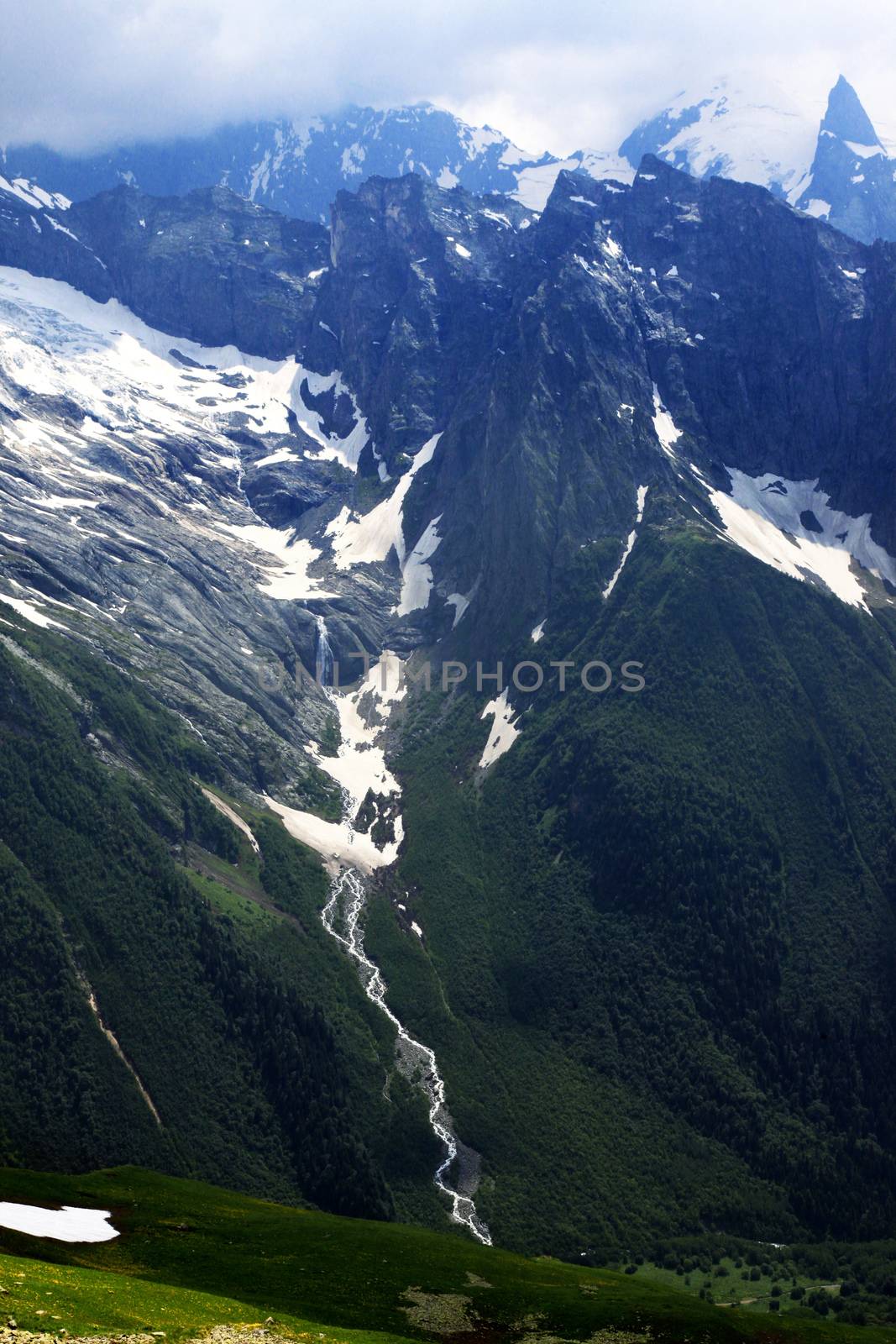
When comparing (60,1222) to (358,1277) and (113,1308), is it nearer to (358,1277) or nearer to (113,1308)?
(358,1277)

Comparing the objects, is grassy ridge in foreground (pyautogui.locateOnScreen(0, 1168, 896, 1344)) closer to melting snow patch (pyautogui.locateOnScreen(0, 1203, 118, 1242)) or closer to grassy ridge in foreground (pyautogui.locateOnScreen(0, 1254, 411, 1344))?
grassy ridge in foreground (pyautogui.locateOnScreen(0, 1254, 411, 1344))

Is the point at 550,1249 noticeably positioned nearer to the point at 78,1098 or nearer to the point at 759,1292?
the point at 759,1292

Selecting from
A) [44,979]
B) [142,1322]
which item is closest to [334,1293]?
[142,1322]

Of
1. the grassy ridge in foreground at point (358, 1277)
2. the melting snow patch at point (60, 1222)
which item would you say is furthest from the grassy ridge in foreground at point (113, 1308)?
the melting snow patch at point (60, 1222)

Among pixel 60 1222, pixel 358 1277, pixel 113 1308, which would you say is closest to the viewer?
pixel 113 1308

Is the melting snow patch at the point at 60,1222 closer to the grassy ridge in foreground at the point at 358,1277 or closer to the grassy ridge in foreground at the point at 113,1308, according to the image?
the grassy ridge in foreground at the point at 358,1277

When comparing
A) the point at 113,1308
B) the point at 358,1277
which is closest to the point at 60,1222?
the point at 358,1277
